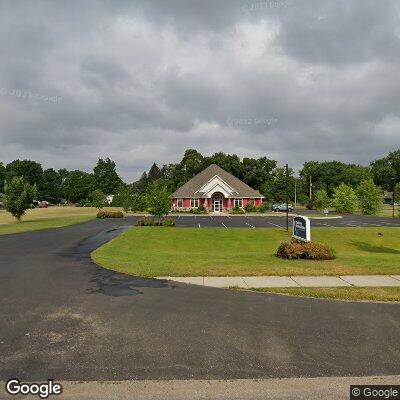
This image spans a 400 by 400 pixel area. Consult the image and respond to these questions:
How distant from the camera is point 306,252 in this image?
55.4ft

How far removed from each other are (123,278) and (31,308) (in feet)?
12.8

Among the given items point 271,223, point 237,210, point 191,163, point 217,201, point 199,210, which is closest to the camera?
point 271,223

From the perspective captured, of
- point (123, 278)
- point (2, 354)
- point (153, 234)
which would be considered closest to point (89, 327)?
point (2, 354)

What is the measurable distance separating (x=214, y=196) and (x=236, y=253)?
1952 inches

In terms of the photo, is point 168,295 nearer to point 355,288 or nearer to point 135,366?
point 135,366

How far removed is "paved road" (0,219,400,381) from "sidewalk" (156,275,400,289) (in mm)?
842

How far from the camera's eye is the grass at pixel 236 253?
45.2ft

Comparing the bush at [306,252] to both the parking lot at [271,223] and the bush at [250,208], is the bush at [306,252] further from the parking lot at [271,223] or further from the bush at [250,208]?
the bush at [250,208]

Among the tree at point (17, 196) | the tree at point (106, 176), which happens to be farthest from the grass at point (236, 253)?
the tree at point (106, 176)

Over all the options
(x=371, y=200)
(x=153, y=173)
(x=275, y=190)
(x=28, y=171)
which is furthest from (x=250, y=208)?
(x=28, y=171)

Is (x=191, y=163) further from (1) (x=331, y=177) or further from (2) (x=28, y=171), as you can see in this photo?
(2) (x=28, y=171)

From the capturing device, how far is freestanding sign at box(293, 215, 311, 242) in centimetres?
1803

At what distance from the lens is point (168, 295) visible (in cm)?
1045

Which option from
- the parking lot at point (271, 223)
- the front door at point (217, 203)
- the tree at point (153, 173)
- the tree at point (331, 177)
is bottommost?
the parking lot at point (271, 223)
